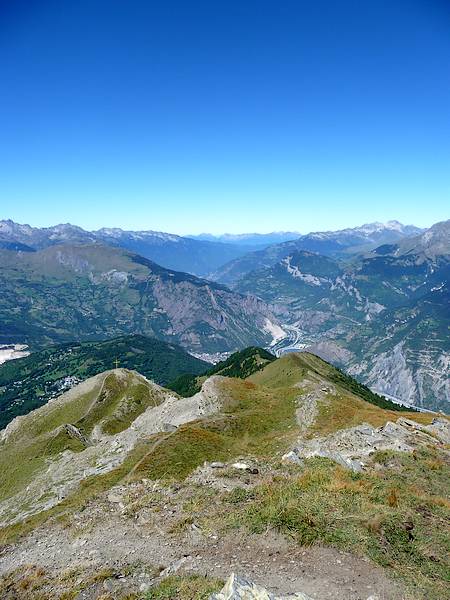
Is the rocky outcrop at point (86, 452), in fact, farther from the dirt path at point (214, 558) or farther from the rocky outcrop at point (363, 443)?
the dirt path at point (214, 558)

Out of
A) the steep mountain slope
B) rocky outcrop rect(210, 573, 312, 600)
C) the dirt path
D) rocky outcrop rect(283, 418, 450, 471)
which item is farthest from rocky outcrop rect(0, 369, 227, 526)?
rocky outcrop rect(210, 573, 312, 600)

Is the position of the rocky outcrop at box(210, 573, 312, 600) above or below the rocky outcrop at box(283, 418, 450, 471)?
above

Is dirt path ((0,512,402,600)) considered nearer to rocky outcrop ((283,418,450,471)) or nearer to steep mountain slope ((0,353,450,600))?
steep mountain slope ((0,353,450,600))

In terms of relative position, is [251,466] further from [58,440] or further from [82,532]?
[58,440]

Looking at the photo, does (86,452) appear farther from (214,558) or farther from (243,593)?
(243,593)

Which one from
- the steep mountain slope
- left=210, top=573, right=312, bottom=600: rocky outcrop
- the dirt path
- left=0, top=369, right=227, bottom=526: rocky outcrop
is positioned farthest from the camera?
left=0, top=369, right=227, bottom=526: rocky outcrop

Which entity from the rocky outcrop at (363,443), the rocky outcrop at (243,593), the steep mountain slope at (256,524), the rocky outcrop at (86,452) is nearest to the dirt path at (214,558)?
the steep mountain slope at (256,524)
